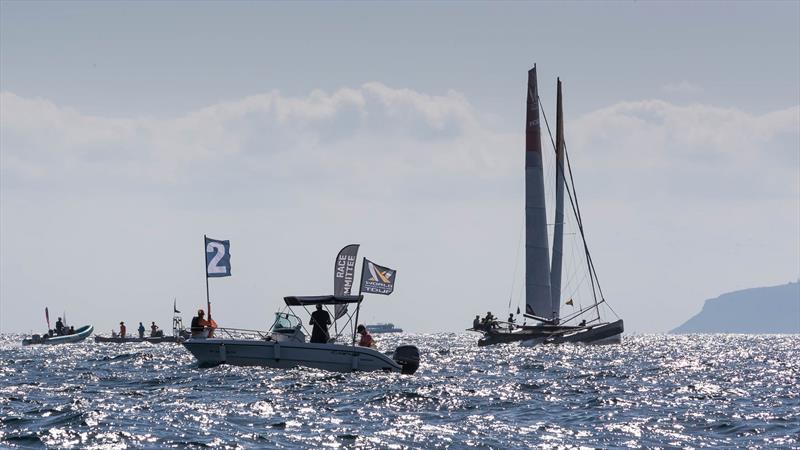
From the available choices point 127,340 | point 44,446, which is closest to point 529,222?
point 127,340

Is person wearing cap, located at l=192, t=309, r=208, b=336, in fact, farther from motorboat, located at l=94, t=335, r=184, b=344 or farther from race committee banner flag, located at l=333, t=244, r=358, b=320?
motorboat, located at l=94, t=335, r=184, b=344

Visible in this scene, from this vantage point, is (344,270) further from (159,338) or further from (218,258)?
(159,338)

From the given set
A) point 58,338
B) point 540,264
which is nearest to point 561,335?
point 540,264

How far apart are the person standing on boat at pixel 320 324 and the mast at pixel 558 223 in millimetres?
48043

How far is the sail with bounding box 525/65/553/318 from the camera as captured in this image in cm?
8419

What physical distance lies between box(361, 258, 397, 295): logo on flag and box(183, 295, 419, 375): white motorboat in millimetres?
976

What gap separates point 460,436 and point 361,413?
4408mm

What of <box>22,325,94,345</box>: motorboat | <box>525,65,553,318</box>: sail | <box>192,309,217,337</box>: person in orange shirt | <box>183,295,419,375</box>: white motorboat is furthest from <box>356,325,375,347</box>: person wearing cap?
<box>22,325,94,345</box>: motorboat

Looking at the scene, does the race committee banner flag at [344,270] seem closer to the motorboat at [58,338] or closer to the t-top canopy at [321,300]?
the t-top canopy at [321,300]

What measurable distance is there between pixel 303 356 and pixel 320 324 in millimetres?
1368

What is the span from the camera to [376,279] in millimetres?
39031

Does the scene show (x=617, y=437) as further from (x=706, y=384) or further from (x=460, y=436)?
(x=706, y=384)

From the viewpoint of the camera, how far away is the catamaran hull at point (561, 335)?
78812mm

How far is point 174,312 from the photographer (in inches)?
3378
